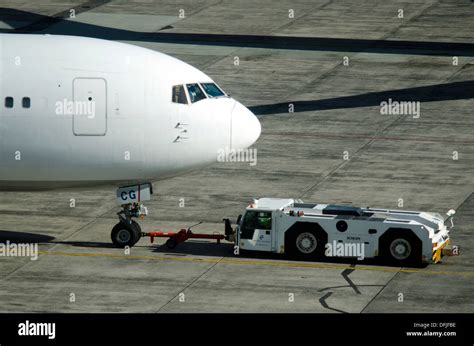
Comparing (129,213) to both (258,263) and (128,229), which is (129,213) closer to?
(128,229)

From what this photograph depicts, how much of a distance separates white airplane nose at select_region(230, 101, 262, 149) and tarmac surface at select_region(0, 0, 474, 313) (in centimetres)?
326

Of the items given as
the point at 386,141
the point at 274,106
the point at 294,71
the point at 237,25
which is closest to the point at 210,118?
the point at 386,141

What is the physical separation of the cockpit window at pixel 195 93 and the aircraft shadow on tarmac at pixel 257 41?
26787 mm

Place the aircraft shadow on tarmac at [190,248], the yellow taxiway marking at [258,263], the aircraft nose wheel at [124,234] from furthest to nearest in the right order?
the aircraft nose wheel at [124,234] < the aircraft shadow on tarmac at [190,248] < the yellow taxiway marking at [258,263]

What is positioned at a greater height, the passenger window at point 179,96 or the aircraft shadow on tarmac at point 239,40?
the aircraft shadow on tarmac at point 239,40

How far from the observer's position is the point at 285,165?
4734 centimetres

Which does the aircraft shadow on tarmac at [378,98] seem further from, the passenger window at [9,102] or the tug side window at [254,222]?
the passenger window at [9,102]

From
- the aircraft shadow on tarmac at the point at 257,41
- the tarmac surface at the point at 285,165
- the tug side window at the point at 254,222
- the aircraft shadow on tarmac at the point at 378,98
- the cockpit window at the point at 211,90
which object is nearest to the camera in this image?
the tarmac surface at the point at 285,165

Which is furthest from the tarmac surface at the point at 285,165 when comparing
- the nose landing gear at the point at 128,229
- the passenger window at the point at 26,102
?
the passenger window at the point at 26,102

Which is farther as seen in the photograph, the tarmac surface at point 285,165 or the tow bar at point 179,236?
the tow bar at point 179,236

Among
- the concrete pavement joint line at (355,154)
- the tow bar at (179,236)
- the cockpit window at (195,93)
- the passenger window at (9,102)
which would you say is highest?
the cockpit window at (195,93)

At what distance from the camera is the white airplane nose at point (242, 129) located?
37.1 meters

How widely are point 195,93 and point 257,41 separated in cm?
2808

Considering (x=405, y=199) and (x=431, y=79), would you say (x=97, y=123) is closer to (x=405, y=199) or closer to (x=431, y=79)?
(x=405, y=199)
